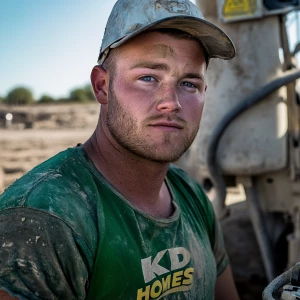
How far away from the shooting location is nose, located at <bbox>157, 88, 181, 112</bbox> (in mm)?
1532

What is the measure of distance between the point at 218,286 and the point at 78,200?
939mm

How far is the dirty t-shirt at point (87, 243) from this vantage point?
126 cm

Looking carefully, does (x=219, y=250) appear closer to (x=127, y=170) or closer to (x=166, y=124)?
(x=127, y=170)

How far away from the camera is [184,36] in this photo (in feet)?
5.37

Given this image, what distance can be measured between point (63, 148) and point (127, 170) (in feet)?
37.9

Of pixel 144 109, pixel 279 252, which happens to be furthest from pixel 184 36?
pixel 279 252

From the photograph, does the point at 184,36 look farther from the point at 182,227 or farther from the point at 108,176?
the point at 182,227

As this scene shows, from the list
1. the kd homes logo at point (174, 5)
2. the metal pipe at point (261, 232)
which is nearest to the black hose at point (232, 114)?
the metal pipe at point (261, 232)

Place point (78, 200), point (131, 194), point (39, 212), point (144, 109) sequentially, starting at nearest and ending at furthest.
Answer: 1. point (39, 212)
2. point (78, 200)
3. point (144, 109)
4. point (131, 194)

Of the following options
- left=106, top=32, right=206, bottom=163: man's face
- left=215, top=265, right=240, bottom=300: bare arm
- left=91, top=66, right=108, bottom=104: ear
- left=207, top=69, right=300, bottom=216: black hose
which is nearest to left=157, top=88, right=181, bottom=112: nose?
left=106, top=32, right=206, bottom=163: man's face

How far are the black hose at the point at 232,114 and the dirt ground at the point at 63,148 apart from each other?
1.94 ft

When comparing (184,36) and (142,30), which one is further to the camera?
(184,36)

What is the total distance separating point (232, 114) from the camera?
332cm

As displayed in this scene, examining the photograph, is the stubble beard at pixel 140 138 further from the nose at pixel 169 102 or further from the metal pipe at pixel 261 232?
the metal pipe at pixel 261 232
